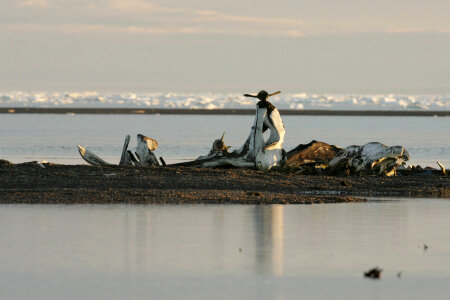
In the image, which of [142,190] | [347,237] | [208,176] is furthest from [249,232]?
[208,176]

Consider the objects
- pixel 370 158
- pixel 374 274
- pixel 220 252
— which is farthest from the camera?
pixel 370 158

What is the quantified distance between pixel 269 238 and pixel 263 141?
1125cm

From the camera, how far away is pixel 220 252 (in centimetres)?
1183

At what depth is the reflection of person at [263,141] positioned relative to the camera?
2403 cm

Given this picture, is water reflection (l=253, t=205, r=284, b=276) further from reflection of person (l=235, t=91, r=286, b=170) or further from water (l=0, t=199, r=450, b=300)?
reflection of person (l=235, t=91, r=286, b=170)

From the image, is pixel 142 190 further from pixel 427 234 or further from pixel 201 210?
pixel 427 234

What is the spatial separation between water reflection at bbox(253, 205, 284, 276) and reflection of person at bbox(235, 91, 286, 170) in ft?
22.9

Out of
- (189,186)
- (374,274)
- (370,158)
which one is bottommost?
(374,274)

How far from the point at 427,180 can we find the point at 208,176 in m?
4.98

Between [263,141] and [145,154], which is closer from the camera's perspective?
[263,141]

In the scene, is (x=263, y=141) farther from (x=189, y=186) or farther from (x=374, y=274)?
(x=374, y=274)

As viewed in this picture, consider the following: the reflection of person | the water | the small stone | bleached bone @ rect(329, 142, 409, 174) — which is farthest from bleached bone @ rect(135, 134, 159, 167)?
the small stone

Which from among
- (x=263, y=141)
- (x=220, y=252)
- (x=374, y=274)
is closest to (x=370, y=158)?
(x=263, y=141)

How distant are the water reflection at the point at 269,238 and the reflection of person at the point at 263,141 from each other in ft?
22.9
